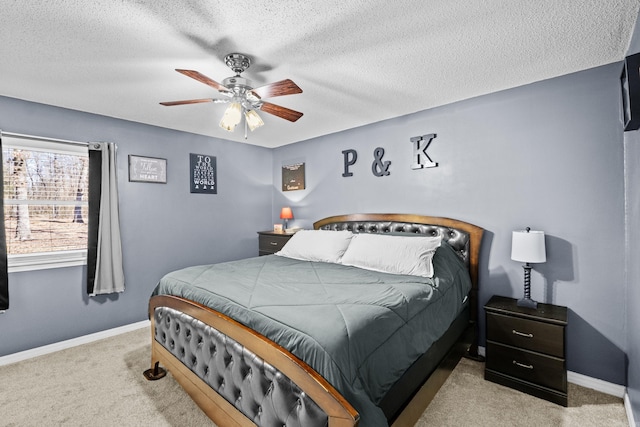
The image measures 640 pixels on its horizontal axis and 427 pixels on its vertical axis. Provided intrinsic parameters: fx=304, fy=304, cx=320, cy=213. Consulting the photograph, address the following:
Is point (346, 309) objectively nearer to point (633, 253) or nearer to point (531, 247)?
point (531, 247)

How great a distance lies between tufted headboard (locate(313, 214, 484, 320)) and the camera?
2.92m

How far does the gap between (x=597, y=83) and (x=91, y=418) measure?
173 inches

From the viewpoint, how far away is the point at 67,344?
10.3 ft

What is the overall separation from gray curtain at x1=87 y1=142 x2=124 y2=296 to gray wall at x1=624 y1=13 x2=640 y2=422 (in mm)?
4452

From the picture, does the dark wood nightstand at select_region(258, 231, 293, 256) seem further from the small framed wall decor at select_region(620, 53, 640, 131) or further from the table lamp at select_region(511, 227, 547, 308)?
the small framed wall decor at select_region(620, 53, 640, 131)

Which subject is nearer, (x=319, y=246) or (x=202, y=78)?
(x=202, y=78)

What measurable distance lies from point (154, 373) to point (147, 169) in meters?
2.37

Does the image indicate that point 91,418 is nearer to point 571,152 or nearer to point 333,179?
point 333,179

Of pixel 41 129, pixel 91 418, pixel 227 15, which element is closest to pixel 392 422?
pixel 91 418

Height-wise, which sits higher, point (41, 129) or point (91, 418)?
point (41, 129)

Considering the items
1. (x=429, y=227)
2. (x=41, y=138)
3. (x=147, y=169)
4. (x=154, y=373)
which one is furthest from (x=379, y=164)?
(x=41, y=138)

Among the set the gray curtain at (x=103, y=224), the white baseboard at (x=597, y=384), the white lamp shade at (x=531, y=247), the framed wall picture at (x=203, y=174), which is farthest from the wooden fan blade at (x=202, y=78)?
the white baseboard at (x=597, y=384)

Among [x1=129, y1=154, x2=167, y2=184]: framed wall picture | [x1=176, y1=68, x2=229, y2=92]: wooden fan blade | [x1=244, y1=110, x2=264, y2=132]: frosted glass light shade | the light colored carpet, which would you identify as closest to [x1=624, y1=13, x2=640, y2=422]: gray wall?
the light colored carpet

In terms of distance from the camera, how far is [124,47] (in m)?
A: 2.01
